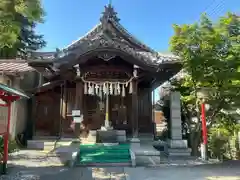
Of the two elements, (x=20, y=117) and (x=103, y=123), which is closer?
(x=103, y=123)

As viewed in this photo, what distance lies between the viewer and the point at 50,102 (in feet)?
45.3

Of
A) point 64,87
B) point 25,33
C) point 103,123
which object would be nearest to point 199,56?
point 103,123

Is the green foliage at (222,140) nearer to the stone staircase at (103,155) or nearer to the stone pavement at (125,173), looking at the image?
the stone pavement at (125,173)

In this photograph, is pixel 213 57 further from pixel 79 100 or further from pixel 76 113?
pixel 76 113

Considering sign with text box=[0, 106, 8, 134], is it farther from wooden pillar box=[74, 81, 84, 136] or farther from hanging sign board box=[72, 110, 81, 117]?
wooden pillar box=[74, 81, 84, 136]

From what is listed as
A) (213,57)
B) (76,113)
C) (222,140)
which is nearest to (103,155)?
(76,113)

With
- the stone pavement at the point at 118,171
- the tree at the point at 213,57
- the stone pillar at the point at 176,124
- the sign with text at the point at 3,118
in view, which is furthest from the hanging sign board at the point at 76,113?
the tree at the point at 213,57

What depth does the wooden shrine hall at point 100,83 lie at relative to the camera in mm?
11133

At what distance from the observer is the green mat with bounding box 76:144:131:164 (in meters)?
8.84

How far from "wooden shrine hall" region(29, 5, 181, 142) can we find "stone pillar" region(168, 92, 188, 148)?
1545mm

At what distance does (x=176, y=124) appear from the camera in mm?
11133

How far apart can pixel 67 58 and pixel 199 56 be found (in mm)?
6347

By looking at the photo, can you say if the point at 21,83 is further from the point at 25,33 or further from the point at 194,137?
the point at 25,33

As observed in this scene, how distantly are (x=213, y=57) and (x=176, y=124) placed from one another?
144 inches
